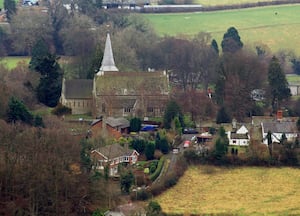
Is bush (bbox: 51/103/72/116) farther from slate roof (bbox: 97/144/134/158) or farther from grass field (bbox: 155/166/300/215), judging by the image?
grass field (bbox: 155/166/300/215)

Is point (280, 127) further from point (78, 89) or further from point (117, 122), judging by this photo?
point (78, 89)

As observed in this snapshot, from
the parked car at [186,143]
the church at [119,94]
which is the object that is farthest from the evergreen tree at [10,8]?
the parked car at [186,143]

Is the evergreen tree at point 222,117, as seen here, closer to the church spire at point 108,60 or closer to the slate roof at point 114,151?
the slate roof at point 114,151

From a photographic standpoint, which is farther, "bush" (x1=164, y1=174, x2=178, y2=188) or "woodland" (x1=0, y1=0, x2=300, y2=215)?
"bush" (x1=164, y1=174, x2=178, y2=188)

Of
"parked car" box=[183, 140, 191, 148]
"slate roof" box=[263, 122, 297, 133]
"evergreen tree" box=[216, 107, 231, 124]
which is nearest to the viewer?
A: "parked car" box=[183, 140, 191, 148]

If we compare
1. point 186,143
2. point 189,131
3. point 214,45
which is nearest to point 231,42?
point 214,45

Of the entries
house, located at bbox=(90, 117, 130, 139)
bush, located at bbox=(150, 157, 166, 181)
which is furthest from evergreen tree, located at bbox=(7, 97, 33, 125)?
bush, located at bbox=(150, 157, 166, 181)

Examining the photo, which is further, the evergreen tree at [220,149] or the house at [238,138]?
the house at [238,138]

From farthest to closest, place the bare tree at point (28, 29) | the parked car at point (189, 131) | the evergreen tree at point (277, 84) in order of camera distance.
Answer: the bare tree at point (28, 29) → the evergreen tree at point (277, 84) → the parked car at point (189, 131)
